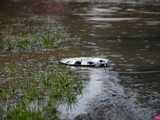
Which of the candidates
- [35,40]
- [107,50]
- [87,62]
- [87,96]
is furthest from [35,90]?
[35,40]

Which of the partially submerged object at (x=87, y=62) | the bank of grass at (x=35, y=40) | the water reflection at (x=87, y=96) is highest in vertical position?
the water reflection at (x=87, y=96)

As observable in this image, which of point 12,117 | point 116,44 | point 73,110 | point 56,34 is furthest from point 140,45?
point 12,117

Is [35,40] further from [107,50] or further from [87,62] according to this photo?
[87,62]

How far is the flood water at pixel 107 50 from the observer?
1327cm

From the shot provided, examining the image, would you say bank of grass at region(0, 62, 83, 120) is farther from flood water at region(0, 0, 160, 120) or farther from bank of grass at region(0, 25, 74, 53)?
bank of grass at region(0, 25, 74, 53)

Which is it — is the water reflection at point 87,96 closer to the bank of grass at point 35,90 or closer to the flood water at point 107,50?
the flood water at point 107,50

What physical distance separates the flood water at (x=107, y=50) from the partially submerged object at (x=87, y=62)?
0.41 m

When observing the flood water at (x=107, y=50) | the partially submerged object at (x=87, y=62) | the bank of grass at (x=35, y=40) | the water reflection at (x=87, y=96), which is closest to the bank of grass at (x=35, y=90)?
the water reflection at (x=87, y=96)

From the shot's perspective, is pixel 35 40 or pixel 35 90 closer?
pixel 35 90

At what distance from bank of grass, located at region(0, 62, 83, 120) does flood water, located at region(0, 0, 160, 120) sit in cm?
38

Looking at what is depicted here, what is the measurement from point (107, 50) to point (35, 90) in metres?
7.66

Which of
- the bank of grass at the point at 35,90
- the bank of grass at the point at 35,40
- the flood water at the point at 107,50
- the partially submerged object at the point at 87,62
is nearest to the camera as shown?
the bank of grass at the point at 35,90

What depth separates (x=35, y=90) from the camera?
14.2 m

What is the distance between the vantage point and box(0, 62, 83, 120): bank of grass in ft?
39.3
